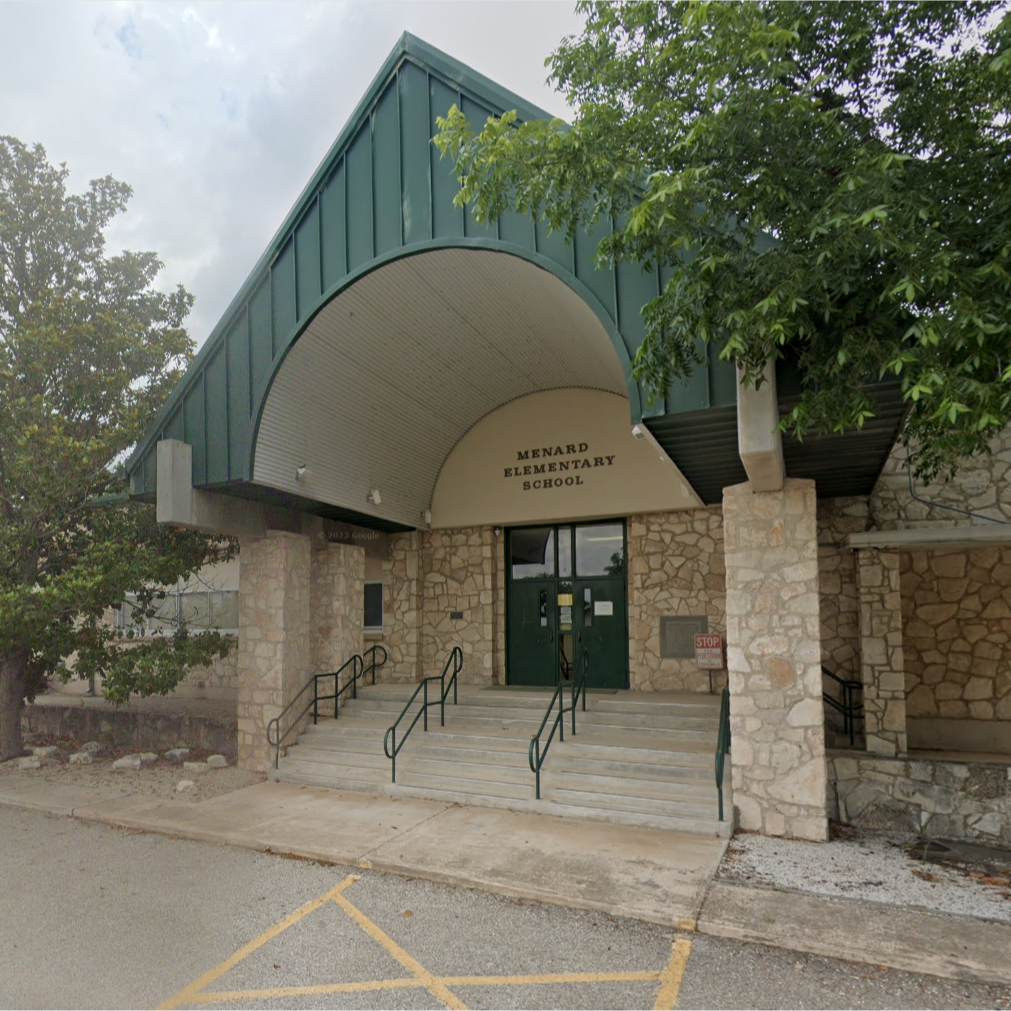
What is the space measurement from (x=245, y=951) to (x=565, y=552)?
27.8 ft

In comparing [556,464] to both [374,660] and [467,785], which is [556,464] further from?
[467,785]

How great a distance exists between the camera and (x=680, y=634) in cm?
1114

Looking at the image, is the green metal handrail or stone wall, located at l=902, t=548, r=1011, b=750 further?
stone wall, located at l=902, t=548, r=1011, b=750

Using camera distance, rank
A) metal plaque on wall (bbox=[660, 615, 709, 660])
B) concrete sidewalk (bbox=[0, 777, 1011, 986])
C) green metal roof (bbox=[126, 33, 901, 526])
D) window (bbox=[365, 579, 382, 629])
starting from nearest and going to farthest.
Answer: concrete sidewalk (bbox=[0, 777, 1011, 986]) → green metal roof (bbox=[126, 33, 901, 526]) → metal plaque on wall (bbox=[660, 615, 709, 660]) → window (bbox=[365, 579, 382, 629])

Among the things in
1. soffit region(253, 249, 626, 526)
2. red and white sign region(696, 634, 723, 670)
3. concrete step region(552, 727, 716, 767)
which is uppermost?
soffit region(253, 249, 626, 526)

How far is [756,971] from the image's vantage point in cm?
441

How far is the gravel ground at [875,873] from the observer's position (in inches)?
214

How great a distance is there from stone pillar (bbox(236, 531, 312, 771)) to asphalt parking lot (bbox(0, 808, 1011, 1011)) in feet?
12.6

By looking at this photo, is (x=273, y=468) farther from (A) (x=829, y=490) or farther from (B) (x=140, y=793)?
(A) (x=829, y=490)

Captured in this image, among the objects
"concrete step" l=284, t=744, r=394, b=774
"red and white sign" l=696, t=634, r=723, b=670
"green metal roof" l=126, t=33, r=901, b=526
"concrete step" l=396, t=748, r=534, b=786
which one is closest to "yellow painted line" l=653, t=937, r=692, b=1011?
"concrete step" l=396, t=748, r=534, b=786

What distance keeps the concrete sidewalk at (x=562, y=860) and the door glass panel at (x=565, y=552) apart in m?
5.18

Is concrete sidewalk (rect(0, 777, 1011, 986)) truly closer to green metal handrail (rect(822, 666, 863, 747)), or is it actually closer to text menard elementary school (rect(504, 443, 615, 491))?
green metal handrail (rect(822, 666, 863, 747))

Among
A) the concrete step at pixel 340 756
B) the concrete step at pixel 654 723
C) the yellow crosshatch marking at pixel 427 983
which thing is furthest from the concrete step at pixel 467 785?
the yellow crosshatch marking at pixel 427 983

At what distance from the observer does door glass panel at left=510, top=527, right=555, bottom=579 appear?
41.2ft
